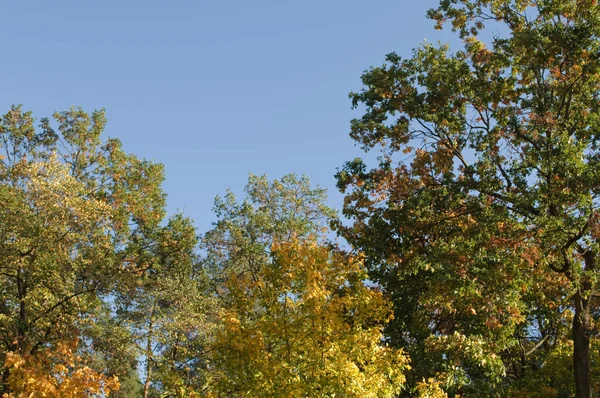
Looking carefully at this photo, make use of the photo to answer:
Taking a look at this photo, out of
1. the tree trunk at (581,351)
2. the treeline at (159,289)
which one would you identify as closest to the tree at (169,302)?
the treeline at (159,289)

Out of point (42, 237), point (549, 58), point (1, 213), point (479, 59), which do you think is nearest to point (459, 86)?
point (479, 59)

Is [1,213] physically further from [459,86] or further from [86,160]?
[459,86]

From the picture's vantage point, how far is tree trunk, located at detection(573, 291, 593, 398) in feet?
41.0

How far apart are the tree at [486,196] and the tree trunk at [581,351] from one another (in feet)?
0.10

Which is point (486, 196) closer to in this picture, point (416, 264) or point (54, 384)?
point (416, 264)

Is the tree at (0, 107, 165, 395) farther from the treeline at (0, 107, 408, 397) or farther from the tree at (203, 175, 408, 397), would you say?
the tree at (203, 175, 408, 397)

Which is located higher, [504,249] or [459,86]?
[459,86]

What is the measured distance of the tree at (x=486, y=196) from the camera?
11992mm

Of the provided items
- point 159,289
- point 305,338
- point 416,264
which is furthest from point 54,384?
point 159,289

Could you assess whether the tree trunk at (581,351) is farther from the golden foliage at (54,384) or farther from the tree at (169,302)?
the tree at (169,302)

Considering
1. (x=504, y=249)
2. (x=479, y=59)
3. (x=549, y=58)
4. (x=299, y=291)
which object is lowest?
(x=299, y=291)

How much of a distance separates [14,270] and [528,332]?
1820 cm

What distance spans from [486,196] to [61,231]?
11.2 meters

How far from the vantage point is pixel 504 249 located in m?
12.1
